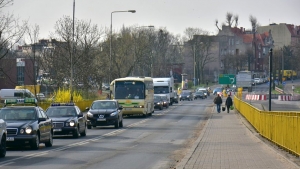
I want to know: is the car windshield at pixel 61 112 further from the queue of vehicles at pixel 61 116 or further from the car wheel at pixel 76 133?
the car wheel at pixel 76 133

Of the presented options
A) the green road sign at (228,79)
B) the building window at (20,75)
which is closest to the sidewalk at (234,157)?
the green road sign at (228,79)

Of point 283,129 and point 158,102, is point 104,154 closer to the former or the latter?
point 283,129

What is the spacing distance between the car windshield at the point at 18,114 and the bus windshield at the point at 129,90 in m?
28.1

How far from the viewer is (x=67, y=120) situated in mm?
30031

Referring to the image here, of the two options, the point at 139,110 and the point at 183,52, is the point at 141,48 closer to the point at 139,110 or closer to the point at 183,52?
the point at 139,110

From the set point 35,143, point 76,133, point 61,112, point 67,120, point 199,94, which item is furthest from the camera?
point 199,94

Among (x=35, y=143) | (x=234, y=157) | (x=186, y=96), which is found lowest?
(x=186, y=96)

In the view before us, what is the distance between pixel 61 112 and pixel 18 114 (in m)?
7.54

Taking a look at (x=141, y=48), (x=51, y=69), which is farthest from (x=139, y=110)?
(x=141, y=48)

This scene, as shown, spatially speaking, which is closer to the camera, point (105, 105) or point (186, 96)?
point (105, 105)

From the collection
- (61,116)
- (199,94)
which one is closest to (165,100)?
(199,94)

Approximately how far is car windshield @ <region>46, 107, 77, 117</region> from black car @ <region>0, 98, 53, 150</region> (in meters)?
6.04

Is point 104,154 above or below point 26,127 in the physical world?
below

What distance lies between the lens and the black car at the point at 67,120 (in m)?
30.1
